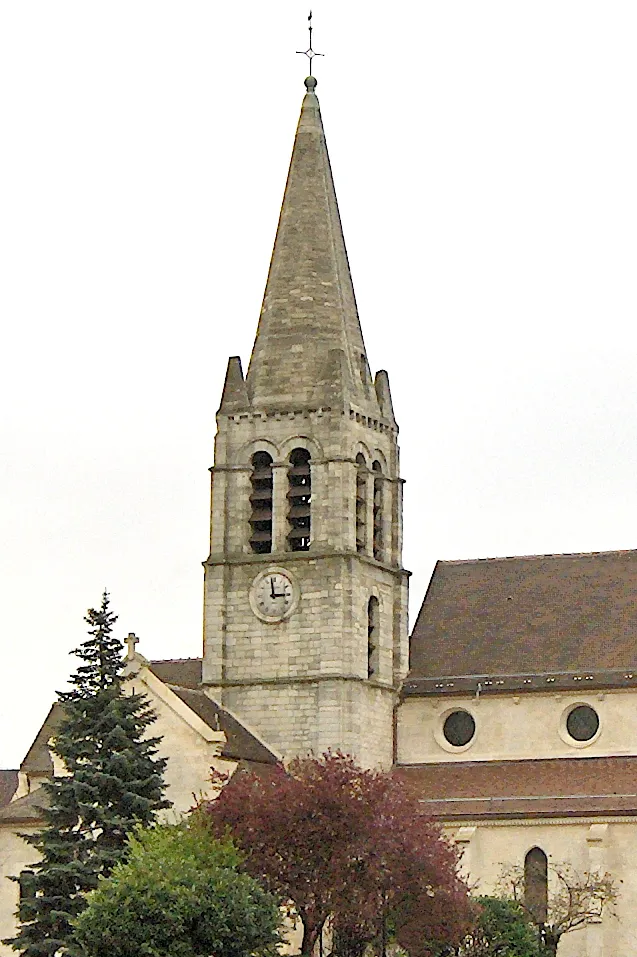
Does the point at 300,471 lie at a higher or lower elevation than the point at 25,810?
higher

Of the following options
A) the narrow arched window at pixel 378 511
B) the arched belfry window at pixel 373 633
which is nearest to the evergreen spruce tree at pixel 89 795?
the arched belfry window at pixel 373 633

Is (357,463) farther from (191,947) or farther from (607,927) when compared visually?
(191,947)

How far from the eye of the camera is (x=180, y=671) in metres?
76.0

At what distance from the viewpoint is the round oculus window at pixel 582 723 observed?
69.1 metres

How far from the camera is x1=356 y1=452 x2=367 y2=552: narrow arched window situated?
70875 millimetres

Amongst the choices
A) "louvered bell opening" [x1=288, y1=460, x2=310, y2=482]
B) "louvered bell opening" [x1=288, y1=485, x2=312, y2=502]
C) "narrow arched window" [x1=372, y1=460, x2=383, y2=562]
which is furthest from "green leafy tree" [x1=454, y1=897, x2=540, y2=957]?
"louvered bell opening" [x1=288, y1=460, x2=310, y2=482]

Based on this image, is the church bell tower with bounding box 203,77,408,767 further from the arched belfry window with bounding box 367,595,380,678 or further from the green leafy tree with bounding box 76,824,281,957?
the green leafy tree with bounding box 76,824,281,957

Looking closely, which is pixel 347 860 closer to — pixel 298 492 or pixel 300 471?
pixel 298 492

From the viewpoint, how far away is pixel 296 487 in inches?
2798

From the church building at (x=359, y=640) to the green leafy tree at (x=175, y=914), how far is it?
15080mm

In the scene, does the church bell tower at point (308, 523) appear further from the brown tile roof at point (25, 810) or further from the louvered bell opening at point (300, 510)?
the brown tile roof at point (25, 810)

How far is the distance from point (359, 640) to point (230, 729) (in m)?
4.66

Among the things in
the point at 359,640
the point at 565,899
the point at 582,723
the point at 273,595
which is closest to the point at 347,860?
the point at 565,899

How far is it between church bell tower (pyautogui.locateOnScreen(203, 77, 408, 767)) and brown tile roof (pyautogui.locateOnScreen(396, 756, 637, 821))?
219cm
